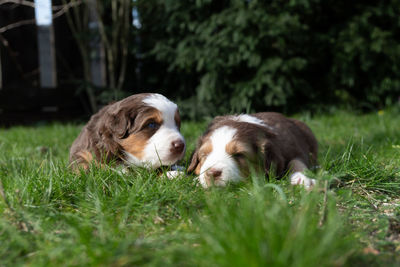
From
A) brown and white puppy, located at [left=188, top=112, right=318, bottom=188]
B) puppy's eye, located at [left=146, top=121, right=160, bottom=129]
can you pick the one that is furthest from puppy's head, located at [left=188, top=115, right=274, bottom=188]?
puppy's eye, located at [left=146, top=121, right=160, bottom=129]

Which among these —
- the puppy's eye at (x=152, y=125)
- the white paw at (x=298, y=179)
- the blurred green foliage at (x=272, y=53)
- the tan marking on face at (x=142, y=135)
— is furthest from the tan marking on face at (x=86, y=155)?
the blurred green foliage at (x=272, y=53)

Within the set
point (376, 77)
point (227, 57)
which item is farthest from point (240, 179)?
point (376, 77)

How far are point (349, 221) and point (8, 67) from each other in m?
7.07

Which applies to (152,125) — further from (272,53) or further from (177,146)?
(272,53)

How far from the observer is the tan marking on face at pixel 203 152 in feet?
9.32

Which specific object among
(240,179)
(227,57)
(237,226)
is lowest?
(240,179)

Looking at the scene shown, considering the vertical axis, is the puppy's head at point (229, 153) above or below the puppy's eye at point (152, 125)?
below

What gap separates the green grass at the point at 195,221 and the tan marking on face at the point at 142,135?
0.18 metres

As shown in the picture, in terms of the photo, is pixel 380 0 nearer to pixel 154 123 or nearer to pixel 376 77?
pixel 376 77

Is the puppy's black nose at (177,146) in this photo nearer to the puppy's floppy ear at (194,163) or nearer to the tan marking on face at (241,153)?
the puppy's floppy ear at (194,163)

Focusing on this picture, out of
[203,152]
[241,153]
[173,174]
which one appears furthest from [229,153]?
→ [173,174]

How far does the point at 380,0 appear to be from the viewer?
712 centimetres

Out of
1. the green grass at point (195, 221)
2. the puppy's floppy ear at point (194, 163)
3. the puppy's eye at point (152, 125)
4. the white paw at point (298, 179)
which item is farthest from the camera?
the puppy's floppy ear at point (194, 163)

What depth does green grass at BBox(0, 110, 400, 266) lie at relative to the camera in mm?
1398
